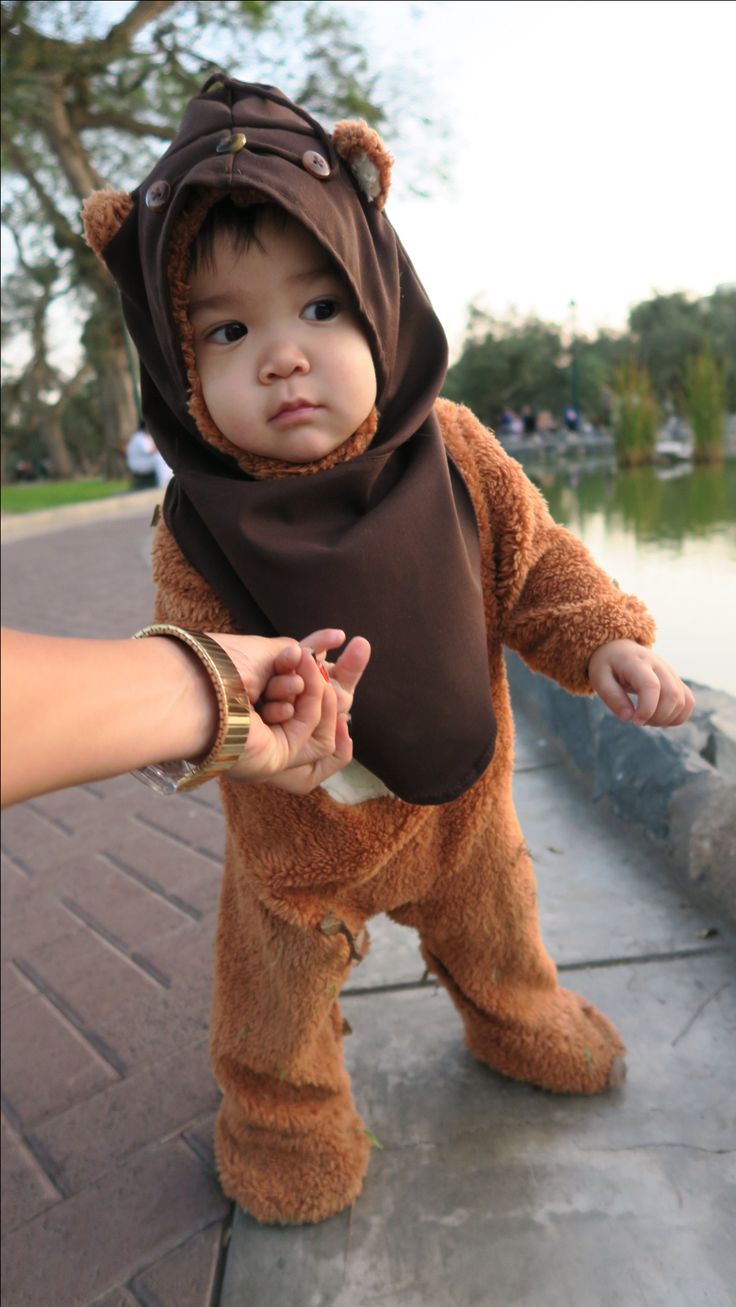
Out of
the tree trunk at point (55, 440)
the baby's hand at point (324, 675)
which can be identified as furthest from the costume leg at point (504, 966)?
the tree trunk at point (55, 440)

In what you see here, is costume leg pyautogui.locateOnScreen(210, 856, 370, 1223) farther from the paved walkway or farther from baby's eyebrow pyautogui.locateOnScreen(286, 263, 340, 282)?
baby's eyebrow pyautogui.locateOnScreen(286, 263, 340, 282)

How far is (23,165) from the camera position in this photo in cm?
2177

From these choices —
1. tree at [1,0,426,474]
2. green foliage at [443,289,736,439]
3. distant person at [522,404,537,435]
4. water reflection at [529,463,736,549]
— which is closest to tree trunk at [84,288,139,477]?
tree at [1,0,426,474]

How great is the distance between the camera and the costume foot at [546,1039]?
1.59m

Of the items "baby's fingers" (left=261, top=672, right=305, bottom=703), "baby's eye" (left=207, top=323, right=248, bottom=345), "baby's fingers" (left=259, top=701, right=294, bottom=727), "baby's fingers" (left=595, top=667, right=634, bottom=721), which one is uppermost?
"baby's eye" (left=207, top=323, right=248, bottom=345)

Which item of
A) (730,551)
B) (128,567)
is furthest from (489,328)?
(730,551)

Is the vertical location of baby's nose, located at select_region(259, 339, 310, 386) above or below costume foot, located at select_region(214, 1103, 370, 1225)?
above

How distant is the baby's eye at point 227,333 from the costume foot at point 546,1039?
105cm

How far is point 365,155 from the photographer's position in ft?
4.17

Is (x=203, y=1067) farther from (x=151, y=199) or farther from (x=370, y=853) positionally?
(x=151, y=199)

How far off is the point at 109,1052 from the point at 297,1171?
64cm

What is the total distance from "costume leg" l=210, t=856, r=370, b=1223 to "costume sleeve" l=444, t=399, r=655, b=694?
52cm

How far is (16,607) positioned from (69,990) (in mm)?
5412

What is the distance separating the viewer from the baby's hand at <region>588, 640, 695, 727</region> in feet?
4.23
